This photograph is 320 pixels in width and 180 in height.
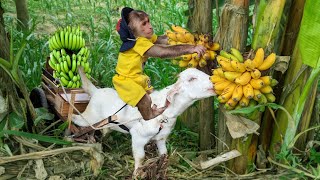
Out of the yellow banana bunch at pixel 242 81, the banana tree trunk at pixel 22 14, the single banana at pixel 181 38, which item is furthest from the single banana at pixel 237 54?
the banana tree trunk at pixel 22 14

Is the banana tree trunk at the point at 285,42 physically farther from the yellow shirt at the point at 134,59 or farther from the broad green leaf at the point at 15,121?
the broad green leaf at the point at 15,121

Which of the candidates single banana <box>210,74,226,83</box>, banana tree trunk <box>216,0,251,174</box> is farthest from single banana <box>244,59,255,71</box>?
banana tree trunk <box>216,0,251,174</box>

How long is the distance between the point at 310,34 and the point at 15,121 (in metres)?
1.31

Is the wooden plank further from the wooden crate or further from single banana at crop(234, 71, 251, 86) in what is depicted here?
the wooden crate

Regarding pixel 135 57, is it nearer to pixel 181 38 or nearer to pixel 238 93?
pixel 181 38

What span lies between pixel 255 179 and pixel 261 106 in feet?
1.35

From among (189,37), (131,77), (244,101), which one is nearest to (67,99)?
(131,77)

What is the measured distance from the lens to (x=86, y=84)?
7.60ft

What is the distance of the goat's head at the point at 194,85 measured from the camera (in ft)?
6.46

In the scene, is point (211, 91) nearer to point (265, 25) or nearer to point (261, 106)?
point (261, 106)

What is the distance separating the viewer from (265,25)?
6.48 feet

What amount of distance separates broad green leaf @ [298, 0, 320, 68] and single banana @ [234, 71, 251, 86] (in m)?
0.27

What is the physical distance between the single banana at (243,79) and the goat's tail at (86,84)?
734 millimetres

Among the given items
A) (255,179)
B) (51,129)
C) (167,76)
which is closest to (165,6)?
(167,76)
